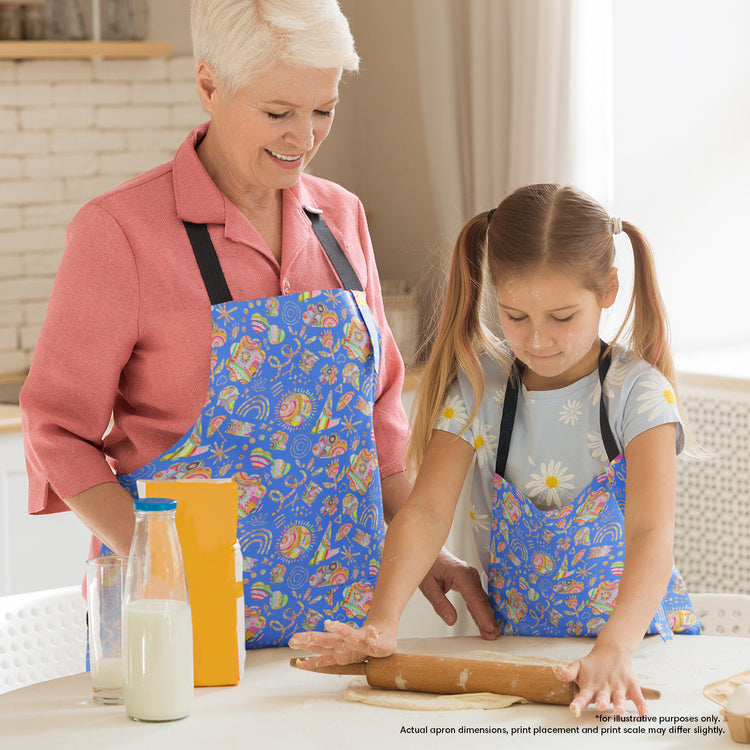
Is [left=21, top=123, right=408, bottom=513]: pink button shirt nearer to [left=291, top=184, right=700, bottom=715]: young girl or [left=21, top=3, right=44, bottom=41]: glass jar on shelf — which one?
[left=291, top=184, right=700, bottom=715]: young girl

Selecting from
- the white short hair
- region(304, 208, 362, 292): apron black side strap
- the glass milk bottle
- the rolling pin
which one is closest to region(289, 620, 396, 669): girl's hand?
the rolling pin

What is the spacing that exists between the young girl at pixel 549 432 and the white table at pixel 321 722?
0.13 metres

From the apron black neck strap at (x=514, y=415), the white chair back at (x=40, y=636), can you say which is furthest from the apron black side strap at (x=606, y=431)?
the white chair back at (x=40, y=636)

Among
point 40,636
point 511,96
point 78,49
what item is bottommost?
point 40,636

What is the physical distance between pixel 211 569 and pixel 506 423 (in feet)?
1.61

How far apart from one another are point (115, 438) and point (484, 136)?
5.62ft

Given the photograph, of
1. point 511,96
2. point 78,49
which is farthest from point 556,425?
point 78,49

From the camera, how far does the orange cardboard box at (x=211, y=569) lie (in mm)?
1245

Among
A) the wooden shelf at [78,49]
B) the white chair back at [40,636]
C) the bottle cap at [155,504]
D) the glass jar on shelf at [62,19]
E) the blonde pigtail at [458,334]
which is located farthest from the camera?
the glass jar on shelf at [62,19]

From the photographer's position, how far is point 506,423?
5.09 feet

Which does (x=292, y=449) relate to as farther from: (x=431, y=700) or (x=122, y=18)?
(x=122, y=18)

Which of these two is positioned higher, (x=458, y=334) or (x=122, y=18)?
(x=122, y=18)

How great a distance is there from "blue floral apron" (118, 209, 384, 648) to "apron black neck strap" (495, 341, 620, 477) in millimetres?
177

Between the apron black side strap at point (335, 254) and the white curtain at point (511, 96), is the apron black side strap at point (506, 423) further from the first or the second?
the white curtain at point (511, 96)
